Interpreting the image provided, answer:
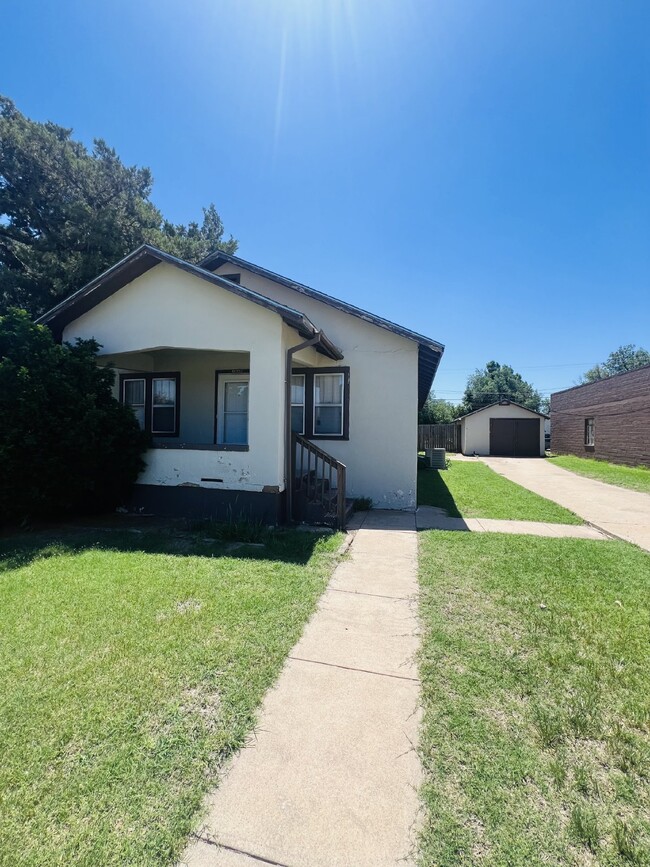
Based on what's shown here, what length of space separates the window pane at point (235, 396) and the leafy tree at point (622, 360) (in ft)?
241

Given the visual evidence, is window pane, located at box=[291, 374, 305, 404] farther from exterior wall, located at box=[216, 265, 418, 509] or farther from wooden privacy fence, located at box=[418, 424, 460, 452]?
wooden privacy fence, located at box=[418, 424, 460, 452]

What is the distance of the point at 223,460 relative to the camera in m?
7.12

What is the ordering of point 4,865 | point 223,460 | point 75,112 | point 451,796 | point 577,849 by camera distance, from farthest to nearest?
point 75,112
point 223,460
point 451,796
point 577,849
point 4,865

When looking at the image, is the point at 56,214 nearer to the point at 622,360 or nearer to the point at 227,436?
the point at 227,436

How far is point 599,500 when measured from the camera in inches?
404

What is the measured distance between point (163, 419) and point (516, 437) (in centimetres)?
2466

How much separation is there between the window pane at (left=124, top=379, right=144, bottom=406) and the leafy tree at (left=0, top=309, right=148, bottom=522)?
1746 mm

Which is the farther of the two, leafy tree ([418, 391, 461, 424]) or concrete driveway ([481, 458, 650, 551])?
leafy tree ([418, 391, 461, 424])

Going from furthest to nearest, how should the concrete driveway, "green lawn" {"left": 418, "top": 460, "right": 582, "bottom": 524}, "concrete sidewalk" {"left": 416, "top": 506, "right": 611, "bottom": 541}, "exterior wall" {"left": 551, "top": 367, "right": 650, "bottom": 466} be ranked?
"exterior wall" {"left": 551, "top": 367, "right": 650, "bottom": 466}, "green lawn" {"left": 418, "top": 460, "right": 582, "bottom": 524}, the concrete driveway, "concrete sidewalk" {"left": 416, "top": 506, "right": 611, "bottom": 541}

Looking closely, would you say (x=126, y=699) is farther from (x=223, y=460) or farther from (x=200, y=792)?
(x=223, y=460)

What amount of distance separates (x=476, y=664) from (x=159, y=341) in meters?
7.33

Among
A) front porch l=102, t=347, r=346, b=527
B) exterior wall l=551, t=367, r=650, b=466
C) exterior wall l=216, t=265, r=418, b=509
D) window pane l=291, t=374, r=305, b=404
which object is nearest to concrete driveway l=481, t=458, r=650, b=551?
exterior wall l=216, t=265, r=418, b=509

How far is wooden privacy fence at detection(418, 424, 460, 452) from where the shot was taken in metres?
28.5

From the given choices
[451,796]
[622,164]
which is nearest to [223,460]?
[451,796]
